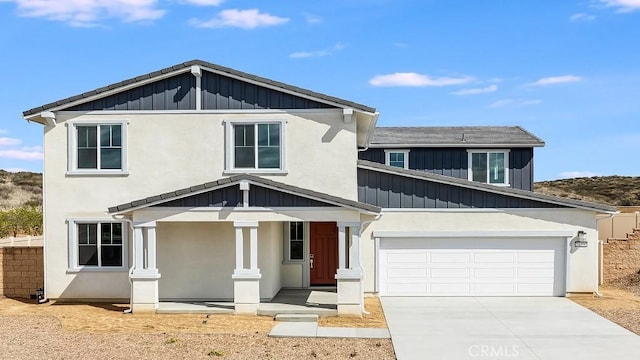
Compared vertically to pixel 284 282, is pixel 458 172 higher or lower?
higher

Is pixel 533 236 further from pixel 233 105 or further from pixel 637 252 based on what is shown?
pixel 233 105

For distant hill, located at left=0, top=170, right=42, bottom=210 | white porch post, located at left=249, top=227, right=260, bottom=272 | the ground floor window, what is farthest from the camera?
distant hill, located at left=0, top=170, right=42, bottom=210

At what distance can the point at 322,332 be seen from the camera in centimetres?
1368

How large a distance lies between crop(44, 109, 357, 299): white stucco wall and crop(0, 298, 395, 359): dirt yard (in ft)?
5.78

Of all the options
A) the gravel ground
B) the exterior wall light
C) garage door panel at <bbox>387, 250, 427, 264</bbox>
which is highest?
the exterior wall light

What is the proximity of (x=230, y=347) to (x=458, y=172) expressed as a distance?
14709 millimetres

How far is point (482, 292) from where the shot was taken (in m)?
18.6

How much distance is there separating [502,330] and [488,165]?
11.6 metres

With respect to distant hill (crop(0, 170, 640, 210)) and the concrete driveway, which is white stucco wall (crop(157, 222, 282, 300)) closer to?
the concrete driveway

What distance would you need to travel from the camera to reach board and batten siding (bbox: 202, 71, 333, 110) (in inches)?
698

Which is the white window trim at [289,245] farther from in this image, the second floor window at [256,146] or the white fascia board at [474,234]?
the second floor window at [256,146]

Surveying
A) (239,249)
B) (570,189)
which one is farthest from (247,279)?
(570,189)

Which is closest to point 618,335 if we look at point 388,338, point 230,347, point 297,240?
point 388,338

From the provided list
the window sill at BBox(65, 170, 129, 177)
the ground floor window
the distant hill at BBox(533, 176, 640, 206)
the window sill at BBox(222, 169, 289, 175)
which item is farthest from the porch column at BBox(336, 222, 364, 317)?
the distant hill at BBox(533, 176, 640, 206)
